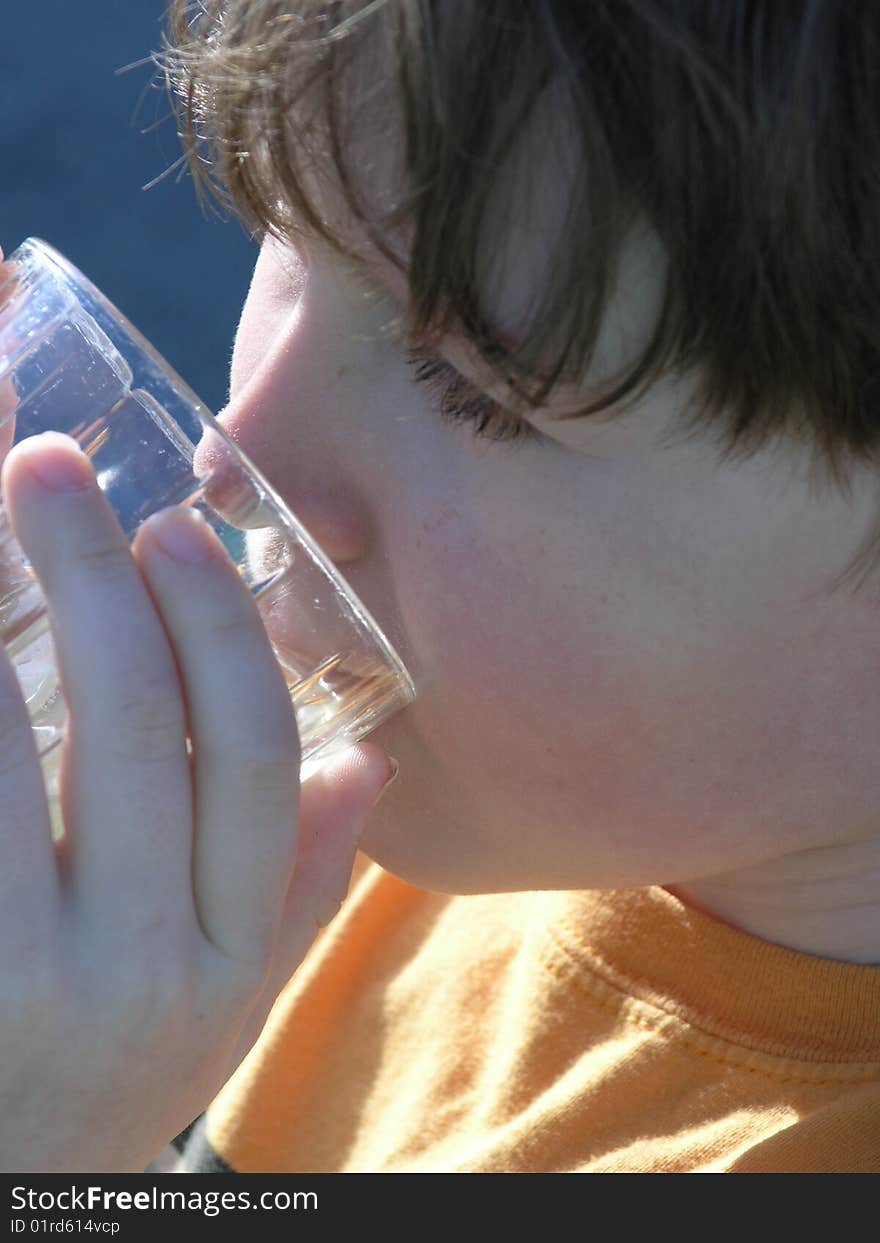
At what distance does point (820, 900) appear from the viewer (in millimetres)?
979

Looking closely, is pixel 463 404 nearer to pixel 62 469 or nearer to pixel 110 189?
pixel 62 469

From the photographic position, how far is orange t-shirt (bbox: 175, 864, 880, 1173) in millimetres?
946

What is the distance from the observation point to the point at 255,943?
0.78 m

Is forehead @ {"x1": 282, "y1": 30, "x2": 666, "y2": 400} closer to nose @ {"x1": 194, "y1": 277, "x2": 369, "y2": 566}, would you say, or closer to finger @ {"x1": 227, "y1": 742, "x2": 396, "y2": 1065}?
nose @ {"x1": 194, "y1": 277, "x2": 369, "y2": 566}

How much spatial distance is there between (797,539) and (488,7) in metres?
0.29

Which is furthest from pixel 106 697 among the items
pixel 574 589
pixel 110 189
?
pixel 110 189

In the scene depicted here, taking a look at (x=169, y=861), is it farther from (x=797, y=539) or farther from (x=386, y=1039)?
(x=386, y=1039)

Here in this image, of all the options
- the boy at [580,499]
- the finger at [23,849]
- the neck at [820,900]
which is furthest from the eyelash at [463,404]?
the neck at [820,900]

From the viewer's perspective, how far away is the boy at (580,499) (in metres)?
0.63

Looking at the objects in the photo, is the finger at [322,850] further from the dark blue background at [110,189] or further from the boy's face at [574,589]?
the dark blue background at [110,189]

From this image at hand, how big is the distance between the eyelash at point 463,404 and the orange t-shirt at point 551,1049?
1.48 feet

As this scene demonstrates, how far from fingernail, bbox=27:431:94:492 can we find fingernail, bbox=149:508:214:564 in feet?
0.13

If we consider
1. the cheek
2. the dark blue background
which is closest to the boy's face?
the cheek

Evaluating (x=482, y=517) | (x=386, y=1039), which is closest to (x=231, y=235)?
(x=386, y=1039)
